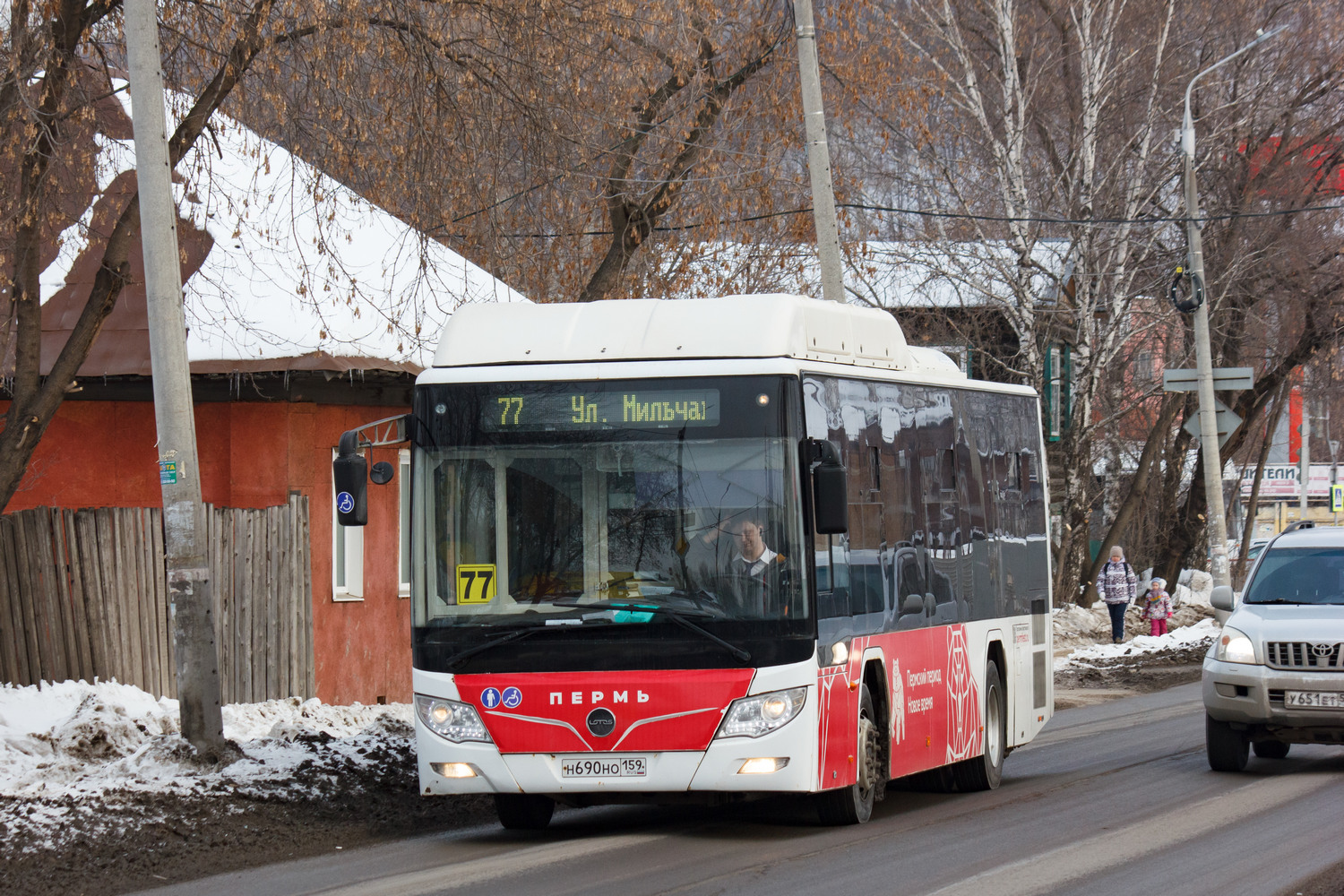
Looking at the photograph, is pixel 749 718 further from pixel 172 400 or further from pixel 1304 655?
pixel 1304 655

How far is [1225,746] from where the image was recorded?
498 inches

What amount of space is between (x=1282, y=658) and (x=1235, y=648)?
0.37 meters

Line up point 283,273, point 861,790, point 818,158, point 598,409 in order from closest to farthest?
point 598,409, point 861,790, point 818,158, point 283,273

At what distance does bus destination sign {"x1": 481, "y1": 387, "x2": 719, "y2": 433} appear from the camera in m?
9.30

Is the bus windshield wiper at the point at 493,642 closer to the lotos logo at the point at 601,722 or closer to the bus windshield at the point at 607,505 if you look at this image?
the bus windshield at the point at 607,505

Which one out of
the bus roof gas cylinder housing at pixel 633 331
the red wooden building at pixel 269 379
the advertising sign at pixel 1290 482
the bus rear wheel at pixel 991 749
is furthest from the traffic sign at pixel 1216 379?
the advertising sign at pixel 1290 482

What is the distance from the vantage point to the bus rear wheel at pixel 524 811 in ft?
32.9

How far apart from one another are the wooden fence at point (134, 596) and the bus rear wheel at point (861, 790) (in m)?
5.76

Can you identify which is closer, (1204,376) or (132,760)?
(132,760)

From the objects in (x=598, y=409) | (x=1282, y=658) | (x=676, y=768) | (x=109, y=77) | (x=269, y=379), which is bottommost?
(x=676, y=768)

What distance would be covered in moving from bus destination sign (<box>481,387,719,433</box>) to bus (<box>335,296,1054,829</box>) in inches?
0.4

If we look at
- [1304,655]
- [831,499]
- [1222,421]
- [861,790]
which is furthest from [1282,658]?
[1222,421]

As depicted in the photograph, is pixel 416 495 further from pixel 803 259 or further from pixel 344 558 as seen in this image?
pixel 803 259

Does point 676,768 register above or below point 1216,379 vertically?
below
